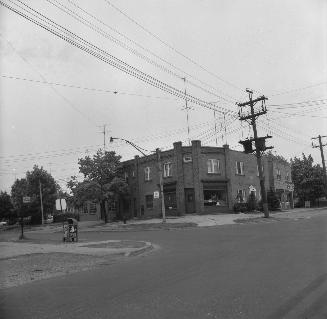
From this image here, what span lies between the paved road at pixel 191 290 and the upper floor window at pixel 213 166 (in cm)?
3466

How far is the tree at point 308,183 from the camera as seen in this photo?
76.5 m

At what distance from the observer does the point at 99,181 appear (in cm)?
5166

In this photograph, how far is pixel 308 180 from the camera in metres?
76.4

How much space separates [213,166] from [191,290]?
40.4 meters

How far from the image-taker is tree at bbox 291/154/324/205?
76500 millimetres

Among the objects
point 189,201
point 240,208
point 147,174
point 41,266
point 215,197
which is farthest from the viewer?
point 147,174

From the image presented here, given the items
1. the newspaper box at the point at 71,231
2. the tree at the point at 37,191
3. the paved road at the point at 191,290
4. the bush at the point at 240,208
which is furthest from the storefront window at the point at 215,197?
the paved road at the point at 191,290

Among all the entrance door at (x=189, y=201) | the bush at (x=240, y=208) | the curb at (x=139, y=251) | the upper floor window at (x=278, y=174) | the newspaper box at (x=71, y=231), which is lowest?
the curb at (x=139, y=251)

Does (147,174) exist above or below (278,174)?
above

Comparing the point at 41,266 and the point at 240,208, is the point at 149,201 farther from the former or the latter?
the point at 41,266

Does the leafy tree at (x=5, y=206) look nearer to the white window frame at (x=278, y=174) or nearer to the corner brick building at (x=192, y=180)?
the corner brick building at (x=192, y=180)

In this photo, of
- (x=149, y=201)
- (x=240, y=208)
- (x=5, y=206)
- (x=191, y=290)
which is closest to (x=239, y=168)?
(x=240, y=208)

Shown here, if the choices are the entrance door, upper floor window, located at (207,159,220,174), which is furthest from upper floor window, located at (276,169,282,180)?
the entrance door

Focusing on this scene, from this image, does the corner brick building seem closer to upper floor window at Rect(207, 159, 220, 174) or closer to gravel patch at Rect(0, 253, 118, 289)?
upper floor window at Rect(207, 159, 220, 174)
